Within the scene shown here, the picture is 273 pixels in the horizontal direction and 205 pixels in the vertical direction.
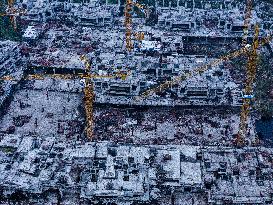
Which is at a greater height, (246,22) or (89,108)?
(246,22)

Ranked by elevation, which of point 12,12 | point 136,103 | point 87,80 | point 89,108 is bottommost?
point 136,103

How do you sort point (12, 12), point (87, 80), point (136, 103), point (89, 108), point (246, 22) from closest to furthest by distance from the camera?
1. point (89, 108)
2. point (87, 80)
3. point (136, 103)
4. point (246, 22)
5. point (12, 12)

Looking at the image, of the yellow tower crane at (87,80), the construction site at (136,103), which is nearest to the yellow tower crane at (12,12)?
the construction site at (136,103)

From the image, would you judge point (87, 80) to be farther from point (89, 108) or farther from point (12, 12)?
point (12, 12)

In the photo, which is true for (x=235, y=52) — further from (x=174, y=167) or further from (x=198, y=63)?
(x=174, y=167)

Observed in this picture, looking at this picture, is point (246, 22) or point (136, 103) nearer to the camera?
point (136, 103)

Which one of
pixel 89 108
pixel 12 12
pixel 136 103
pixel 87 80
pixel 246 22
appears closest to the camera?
pixel 89 108

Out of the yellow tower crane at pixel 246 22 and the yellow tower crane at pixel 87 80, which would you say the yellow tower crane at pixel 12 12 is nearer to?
the yellow tower crane at pixel 87 80

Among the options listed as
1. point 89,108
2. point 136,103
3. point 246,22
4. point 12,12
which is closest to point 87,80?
point 89,108

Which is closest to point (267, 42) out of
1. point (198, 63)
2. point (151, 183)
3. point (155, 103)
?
point (198, 63)

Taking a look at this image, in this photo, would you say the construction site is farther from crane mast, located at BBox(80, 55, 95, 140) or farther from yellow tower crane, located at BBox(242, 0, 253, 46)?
yellow tower crane, located at BBox(242, 0, 253, 46)
